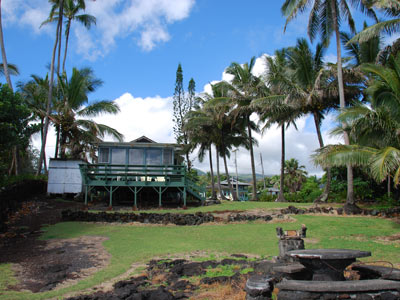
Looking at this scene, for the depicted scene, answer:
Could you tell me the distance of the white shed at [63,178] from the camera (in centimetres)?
2214

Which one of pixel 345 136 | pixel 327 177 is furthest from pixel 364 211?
pixel 327 177

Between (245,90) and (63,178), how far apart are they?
16.7m

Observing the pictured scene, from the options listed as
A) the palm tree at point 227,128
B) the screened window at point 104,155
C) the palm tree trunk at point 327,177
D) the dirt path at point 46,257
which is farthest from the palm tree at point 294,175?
the dirt path at point 46,257

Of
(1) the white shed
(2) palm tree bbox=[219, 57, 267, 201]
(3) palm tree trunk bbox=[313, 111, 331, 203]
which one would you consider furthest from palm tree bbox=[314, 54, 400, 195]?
(2) palm tree bbox=[219, 57, 267, 201]

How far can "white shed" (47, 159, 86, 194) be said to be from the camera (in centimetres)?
2214

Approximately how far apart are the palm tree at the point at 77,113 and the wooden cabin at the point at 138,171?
4096 millimetres

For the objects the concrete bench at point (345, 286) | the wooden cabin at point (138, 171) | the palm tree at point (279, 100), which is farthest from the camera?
the palm tree at point (279, 100)

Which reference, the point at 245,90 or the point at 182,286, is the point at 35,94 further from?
the point at 182,286

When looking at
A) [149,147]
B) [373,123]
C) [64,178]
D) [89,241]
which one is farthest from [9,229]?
[373,123]

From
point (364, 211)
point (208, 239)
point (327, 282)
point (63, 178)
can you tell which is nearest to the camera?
point (327, 282)

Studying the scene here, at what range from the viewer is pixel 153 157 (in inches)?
909

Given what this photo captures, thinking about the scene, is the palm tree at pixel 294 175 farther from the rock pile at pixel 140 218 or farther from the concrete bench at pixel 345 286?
the concrete bench at pixel 345 286

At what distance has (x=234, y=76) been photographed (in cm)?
3203

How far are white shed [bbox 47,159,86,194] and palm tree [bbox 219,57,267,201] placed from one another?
14.0 m
